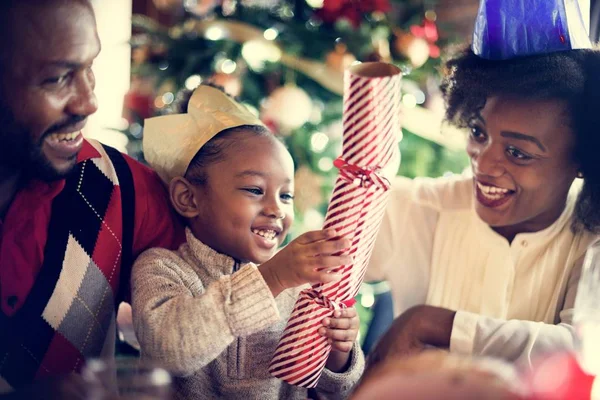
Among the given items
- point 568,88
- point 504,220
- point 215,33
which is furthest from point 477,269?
point 215,33

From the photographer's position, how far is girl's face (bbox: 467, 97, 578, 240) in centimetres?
125

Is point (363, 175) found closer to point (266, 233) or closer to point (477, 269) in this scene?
point (266, 233)

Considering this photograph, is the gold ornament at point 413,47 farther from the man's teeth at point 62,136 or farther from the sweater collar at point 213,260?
the man's teeth at point 62,136

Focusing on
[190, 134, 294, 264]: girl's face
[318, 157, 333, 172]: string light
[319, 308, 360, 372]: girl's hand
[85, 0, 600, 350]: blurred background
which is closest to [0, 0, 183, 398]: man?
[190, 134, 294, 264]: girl's face

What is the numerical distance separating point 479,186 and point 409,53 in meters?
0.86

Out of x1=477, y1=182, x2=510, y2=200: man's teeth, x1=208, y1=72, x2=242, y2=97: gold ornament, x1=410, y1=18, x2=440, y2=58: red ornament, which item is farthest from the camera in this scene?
x1=410, y1=18, x2=440, y2=58: red ornament

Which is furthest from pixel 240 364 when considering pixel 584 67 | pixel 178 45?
pixel 178 45

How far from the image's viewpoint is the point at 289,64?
6.74 feet

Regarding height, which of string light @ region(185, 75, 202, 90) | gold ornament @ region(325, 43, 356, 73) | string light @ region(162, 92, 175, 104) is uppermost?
gold ornament @ region(325, 43, 356, 73)

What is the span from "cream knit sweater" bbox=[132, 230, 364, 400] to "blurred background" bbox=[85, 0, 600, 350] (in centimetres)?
79

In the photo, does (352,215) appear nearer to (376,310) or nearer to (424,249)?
(424,249)

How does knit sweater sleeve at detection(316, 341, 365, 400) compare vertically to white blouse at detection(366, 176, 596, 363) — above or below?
below

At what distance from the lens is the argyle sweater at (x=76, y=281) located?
106 centimetres

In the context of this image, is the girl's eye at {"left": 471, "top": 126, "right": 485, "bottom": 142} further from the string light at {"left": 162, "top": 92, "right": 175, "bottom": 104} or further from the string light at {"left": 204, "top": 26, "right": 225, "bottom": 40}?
the string light at {"left": 162, "top": 92, "right": 175, "bottom": 104}
